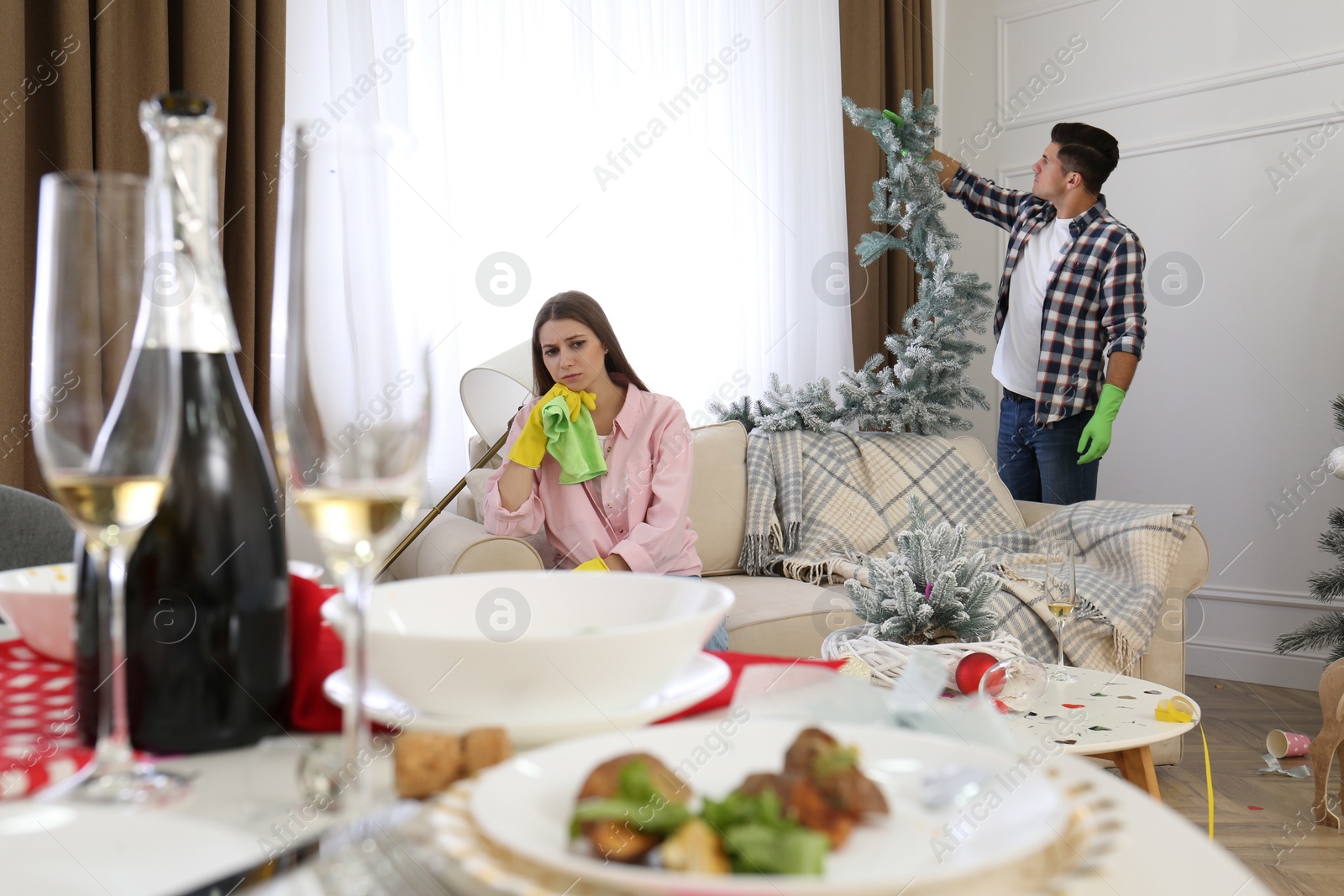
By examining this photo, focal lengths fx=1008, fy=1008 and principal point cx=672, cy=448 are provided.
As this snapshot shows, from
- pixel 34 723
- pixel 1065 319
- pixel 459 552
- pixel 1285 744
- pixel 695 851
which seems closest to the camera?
pixel 695 851

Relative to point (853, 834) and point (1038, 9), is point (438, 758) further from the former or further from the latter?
point (1038, 9)

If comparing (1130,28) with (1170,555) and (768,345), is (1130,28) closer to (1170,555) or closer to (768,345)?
(768,345)

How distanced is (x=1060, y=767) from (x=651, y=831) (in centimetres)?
20

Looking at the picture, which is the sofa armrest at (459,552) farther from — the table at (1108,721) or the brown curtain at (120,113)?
the table at (1108,721)

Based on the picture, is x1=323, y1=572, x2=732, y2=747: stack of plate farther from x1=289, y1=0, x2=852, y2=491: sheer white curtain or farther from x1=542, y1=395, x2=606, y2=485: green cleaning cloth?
x1=289, y1=0, x2=852, y2=491: sheer white curtain

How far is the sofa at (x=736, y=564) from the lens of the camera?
81.2 inches

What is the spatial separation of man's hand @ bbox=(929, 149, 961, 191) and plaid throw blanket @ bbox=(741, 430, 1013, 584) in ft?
3.32

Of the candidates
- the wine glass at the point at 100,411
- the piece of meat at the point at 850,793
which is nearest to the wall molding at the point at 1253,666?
the piece of meat at the point at 850,793

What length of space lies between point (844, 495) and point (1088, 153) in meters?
1.36

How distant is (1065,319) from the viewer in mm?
3105

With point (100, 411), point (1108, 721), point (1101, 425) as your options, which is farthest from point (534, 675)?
point (1101, 425)

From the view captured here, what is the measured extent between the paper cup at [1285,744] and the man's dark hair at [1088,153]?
5.47ft

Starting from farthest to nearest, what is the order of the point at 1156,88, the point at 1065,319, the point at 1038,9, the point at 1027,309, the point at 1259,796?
the point at 1038,9 < the point at 1156,88 < the point at 1027,309 < the point at 1065,319 < the point at 1259,796

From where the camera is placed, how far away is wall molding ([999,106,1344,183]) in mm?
3229
